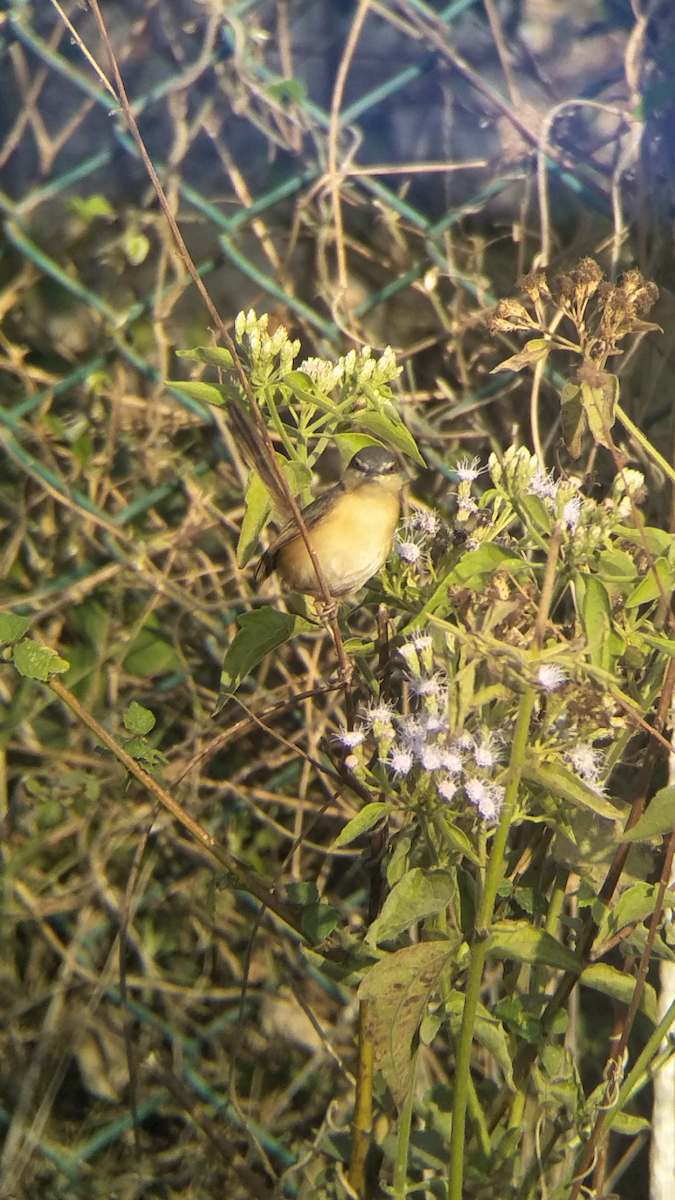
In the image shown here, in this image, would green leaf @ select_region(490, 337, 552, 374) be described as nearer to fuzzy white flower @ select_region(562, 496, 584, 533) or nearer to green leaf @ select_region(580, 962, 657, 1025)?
A: fuzzy white flower @ select_region(562, 496, 584, 533)

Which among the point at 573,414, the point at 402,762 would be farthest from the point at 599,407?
the point at 402,762

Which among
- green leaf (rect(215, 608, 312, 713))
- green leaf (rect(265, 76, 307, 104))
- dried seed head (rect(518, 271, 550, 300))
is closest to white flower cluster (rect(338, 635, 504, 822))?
green leaf (rect(215, 608, 312, 713))

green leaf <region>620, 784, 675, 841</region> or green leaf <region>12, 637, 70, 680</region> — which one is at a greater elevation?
green leaf <region>12, 637, 70, 680</region>

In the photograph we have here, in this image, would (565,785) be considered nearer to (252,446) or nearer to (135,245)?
(252,446)

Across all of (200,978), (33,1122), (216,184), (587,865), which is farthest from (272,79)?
(33,1122)

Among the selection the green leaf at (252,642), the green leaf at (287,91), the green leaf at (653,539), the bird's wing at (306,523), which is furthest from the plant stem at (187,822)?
the green leaf at (287,91)

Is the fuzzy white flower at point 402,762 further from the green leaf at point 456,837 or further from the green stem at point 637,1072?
the green stem at point 637,1072
